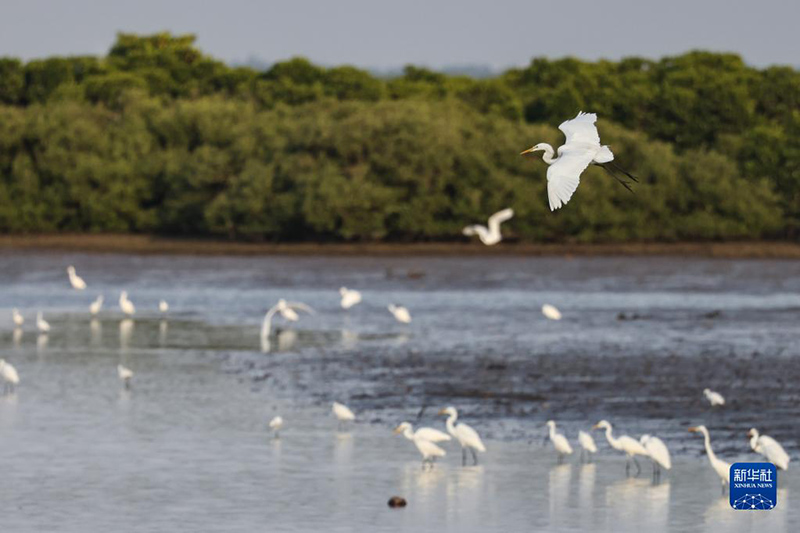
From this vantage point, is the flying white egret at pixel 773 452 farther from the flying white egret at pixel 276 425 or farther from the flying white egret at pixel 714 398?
the flying white egret at pixel 276 425

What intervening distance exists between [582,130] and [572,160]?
1.63 ft

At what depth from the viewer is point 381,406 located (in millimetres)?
22266

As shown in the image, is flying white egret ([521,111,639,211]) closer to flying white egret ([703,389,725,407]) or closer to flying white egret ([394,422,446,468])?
Result: flying white egret ([394,422,446,468])

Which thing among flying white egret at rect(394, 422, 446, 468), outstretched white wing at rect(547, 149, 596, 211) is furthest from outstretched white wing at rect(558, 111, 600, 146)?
flying white egret at rect(394, 422, 446, 468)

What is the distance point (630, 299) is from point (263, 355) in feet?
48.4

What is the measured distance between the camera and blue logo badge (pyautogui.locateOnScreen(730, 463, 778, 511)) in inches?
596

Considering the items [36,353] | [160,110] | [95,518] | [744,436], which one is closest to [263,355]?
[36,353]

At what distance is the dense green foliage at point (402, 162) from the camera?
65812 mm

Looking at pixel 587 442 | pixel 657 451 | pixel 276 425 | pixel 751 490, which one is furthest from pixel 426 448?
pixel 751 490

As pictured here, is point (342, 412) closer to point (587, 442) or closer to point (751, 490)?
point (587, 442)

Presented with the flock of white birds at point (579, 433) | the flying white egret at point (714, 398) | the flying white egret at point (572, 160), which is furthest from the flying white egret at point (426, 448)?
the flying white egret at point (572, 160)

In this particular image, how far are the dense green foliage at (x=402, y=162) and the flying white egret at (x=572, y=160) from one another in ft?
173

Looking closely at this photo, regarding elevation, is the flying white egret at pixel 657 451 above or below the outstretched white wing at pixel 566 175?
below

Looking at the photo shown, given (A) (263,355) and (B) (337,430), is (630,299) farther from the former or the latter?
(B) (337,430)
